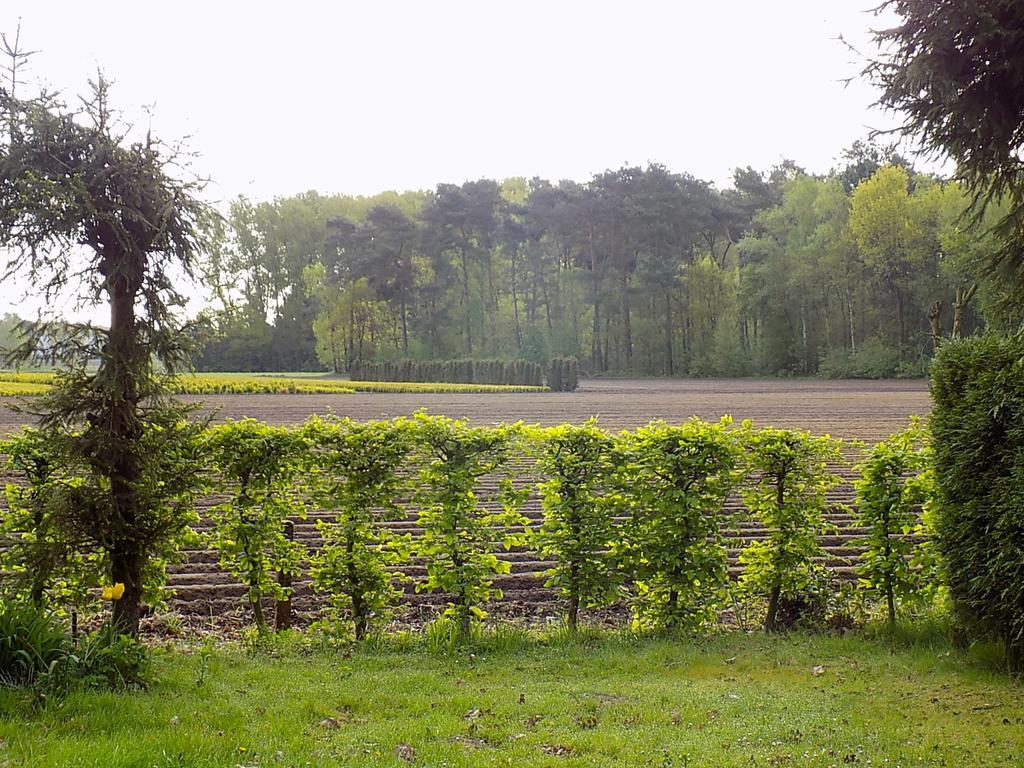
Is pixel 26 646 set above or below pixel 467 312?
below

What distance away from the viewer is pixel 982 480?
17.2ft

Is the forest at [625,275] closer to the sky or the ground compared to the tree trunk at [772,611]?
closer to the sky

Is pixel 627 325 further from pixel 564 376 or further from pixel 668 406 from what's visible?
pixel 668 406

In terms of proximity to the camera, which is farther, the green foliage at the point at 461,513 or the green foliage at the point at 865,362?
the green foliage at the point at 865,362

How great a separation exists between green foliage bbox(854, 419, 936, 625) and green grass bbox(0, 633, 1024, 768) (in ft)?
2.14

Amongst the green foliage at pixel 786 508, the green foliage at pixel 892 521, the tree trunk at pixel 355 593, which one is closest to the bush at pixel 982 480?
the green foliage at pixel 892 521

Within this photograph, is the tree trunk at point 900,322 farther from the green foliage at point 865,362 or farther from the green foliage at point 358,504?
the green foliage at point 358,504

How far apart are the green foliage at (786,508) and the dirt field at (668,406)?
1398cm

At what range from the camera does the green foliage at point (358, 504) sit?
6.40 meters

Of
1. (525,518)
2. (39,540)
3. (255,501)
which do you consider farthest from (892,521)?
(39,540)

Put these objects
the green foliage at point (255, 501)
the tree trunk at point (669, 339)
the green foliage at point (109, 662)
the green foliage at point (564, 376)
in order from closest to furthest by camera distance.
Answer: the green foliage at point (109, 662)
the green foliage at point (255, 501)
the green foliage at point (564, 376)
the tree trunk at point (669, 339)

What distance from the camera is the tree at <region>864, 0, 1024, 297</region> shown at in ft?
15.5

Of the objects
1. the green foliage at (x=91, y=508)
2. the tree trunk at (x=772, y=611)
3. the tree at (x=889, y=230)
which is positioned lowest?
the tree trunk at (x=772, y=611)

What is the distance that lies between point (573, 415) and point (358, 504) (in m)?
21.9
